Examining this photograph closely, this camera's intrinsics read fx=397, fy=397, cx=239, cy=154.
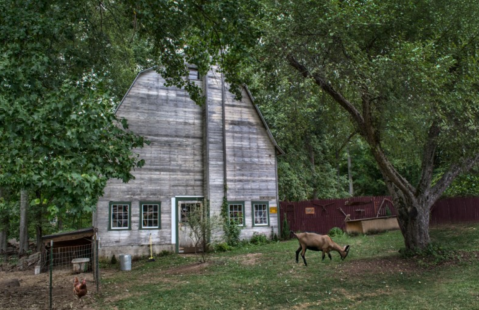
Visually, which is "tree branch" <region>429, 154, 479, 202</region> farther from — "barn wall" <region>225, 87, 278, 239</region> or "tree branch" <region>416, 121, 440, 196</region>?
"barn wall" <region>225, 87, 278, 239</region>

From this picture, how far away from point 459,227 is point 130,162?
54.8 ft

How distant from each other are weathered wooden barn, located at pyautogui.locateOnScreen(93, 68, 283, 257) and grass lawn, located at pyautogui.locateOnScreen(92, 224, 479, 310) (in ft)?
7.70

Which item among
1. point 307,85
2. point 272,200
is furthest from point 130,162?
point 272,200

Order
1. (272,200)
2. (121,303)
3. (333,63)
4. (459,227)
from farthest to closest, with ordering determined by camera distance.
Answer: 1. (272,200)
2. (459,227)
3. (333,63)
4. (121,303)

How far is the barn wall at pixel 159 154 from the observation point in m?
17.3

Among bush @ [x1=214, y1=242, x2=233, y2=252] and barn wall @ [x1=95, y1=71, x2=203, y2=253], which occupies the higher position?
barn wall @ [x1=95, y1=71, x2=203, y2=253]

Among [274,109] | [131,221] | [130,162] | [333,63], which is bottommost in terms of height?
[131,221]

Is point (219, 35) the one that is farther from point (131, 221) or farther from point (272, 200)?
point (272, 200)

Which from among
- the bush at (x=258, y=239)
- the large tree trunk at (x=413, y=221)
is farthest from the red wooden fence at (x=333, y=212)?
the large tree trunk at (x=413, y=221)

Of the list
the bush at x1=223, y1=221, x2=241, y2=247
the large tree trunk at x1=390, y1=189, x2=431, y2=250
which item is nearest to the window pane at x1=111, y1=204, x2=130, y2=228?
the bush at x1=223, y1=221, x2=241, y2=247

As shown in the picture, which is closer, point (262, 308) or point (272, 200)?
point (262, 308)

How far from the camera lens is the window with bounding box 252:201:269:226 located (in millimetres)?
19953

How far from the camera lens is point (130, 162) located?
8438 mm

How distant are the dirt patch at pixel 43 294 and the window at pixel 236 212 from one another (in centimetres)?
729
